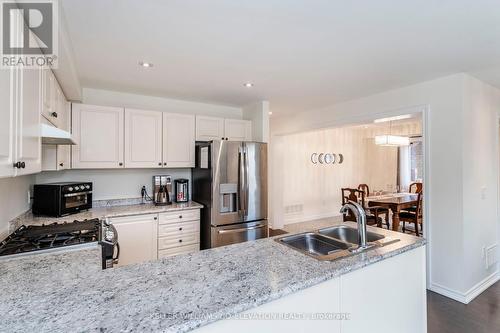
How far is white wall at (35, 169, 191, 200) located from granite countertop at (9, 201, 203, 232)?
211 mm

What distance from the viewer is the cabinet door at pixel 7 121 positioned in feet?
3.20

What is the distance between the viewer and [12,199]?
6.84 feet

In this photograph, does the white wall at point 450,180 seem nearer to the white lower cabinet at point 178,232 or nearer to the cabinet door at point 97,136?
the white lower cabinet at point 178,232

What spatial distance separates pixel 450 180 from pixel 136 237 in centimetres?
349

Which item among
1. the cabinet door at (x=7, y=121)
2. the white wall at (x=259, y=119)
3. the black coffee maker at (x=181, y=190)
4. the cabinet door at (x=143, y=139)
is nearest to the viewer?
the cabinet door at (x=7, y=121)

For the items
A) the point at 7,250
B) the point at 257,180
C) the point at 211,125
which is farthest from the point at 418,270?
the point at 211,125

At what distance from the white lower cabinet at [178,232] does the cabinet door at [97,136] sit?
36.0 inches

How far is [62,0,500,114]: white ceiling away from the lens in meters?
1.54

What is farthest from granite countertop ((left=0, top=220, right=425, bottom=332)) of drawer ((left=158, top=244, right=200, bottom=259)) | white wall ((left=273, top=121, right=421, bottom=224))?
white wall ((left=273, top=121, right=421, bottom=224))

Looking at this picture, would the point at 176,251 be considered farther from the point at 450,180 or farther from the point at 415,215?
the point at 415,215

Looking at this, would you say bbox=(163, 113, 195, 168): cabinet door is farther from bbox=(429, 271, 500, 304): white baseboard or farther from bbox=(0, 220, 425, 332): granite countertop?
bbox=(429, 271, 500, 304): white baseboard

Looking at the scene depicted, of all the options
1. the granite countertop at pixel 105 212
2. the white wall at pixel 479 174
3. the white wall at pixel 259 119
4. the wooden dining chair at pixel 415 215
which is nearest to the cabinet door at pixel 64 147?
the granite countertop at pixel 105 212

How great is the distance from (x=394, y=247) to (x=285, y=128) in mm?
3589

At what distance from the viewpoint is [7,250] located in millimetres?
1516
